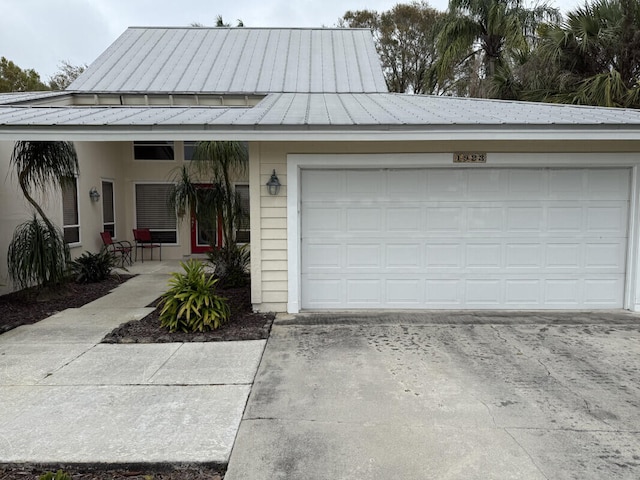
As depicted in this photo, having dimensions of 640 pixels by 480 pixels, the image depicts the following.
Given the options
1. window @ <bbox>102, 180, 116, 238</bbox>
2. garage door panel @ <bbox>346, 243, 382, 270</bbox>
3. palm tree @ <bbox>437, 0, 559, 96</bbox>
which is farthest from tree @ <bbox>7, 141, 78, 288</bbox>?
palm tree @ <bbox>437, 0, 559, 96</bbox>

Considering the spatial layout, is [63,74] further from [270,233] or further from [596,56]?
[596,56]

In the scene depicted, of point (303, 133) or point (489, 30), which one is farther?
point (489, 30)

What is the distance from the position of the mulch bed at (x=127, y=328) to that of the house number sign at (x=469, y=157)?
11.5 ft

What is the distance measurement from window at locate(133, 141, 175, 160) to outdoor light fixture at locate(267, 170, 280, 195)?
7.25 meters

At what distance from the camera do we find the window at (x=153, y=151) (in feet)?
40.8

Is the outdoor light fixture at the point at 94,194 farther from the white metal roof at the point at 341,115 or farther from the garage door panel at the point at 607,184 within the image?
the garage door panel at the point at 607,184

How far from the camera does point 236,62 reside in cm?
1114

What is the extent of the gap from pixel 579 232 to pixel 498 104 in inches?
97.7

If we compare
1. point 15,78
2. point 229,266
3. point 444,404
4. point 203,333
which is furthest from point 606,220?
point 15,78

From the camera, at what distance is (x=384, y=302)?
660 cm

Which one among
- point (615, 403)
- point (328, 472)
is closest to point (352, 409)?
point (328, 472)

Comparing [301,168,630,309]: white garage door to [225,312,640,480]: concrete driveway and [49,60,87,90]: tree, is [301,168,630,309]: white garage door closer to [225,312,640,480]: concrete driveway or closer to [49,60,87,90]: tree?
[225,312,640,480]: concrete driveway

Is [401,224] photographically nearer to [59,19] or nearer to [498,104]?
[498,104]

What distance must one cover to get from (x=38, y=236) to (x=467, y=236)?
6815mm
